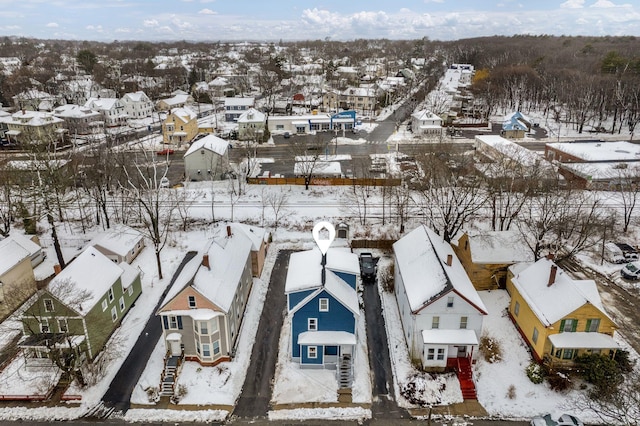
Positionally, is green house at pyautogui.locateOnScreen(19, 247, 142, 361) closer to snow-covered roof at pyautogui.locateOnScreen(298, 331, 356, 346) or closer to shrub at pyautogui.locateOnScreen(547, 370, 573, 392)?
snow-covered roof at pyautogui.locateOnScreen(298, 331, 356, 346)

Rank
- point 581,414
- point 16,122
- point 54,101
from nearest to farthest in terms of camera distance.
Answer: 1. point 581,414
2. point 16,122
3. point 54,101

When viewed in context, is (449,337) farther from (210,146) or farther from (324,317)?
(210,146)

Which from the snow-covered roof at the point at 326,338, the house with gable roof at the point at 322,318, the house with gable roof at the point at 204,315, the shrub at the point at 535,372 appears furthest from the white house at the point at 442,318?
the house with gable roof at the point at 204,315

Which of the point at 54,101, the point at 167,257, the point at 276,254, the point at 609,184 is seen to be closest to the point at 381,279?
the point at 276,254

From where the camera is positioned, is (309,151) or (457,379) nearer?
(457,379)

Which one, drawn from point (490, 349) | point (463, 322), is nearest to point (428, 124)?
point (490, 349)

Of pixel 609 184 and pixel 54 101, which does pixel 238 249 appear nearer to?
pixel 609 184

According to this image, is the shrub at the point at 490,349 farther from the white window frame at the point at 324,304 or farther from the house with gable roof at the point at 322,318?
the white window frame at the point at 324,304
